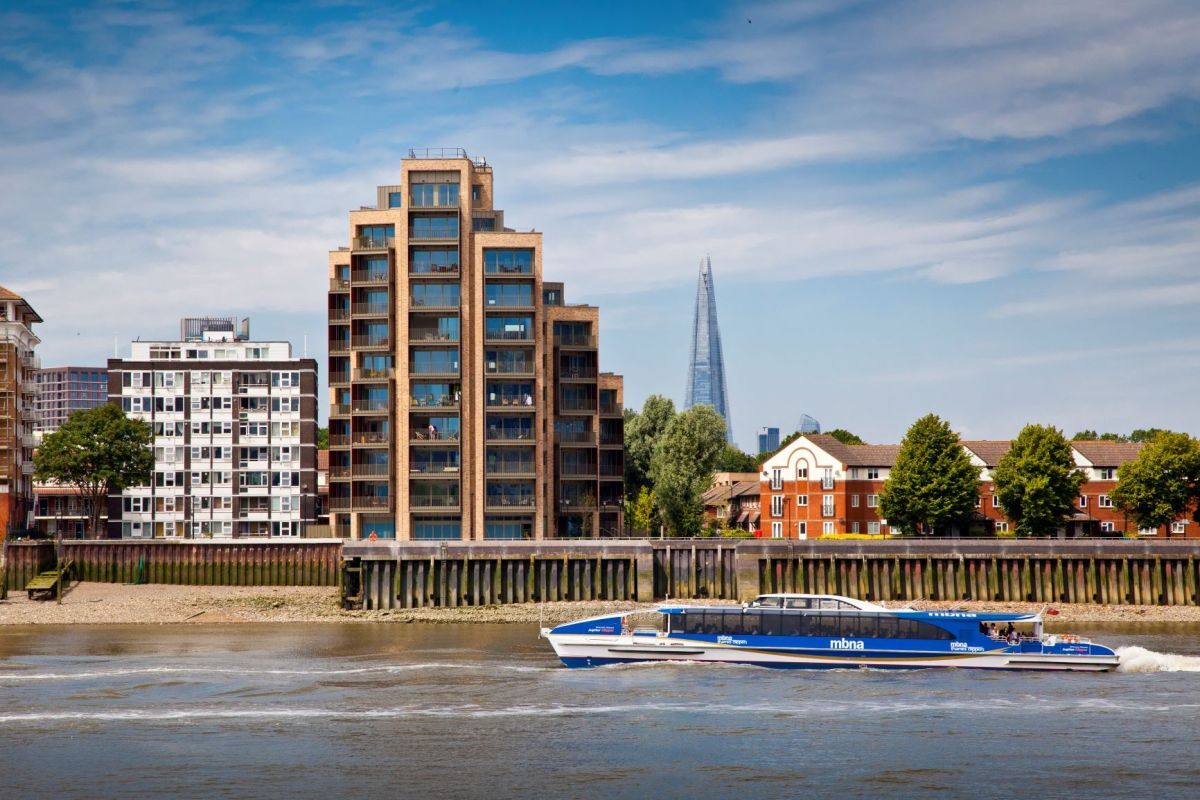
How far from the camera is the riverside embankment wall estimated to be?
264 ft

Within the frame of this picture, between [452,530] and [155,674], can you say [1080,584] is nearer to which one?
[452,530]

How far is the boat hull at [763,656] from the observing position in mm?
57406

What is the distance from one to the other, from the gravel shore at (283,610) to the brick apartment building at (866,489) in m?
52.2

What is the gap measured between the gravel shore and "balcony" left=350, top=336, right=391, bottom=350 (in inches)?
1062

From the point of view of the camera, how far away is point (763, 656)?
58.2m

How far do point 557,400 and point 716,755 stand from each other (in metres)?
73.8

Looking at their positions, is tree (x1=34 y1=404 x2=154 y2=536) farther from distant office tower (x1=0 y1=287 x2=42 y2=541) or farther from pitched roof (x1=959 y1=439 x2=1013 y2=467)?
pitched roof (x1=959 y1=439 x2=1013 y2=467)

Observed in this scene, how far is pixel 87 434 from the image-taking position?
123 m

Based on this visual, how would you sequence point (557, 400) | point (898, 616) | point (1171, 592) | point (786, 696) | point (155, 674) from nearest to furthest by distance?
point (786, 696), point (155, 674), point (898, 616), point (1171, 592), point (557, 400)

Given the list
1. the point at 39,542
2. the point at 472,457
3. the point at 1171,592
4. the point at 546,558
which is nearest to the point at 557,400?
the point at 472,457

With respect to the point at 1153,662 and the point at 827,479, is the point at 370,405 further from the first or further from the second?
the point at 1153,662

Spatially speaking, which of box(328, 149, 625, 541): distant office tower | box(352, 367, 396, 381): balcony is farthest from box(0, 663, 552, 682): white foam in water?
box(352, 367, 396, 381): balcony

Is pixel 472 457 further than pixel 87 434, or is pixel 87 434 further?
pixel 87 434

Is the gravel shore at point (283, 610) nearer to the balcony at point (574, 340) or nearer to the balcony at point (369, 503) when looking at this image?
the balcony at point (369, 503)
